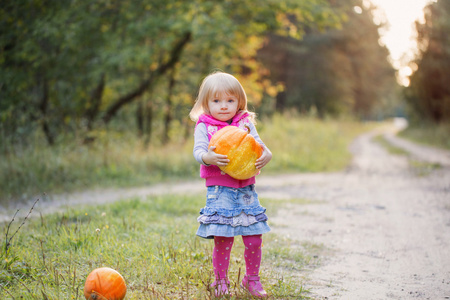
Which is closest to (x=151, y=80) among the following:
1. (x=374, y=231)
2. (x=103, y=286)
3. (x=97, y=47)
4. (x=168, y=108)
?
(x=97, y=47)

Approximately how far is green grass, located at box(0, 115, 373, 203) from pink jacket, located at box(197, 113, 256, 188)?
543 cm

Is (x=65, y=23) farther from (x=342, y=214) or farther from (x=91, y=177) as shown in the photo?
(x=342, y=214)

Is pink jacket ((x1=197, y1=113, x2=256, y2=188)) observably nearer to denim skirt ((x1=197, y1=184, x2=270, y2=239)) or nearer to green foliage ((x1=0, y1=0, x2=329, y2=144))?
denim skirt ((x1=197, y1=184, x2=270, y2=239))

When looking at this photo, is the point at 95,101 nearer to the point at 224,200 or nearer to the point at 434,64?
the point at 224,200

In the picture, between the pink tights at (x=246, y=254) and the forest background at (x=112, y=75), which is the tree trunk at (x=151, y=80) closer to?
the forest background at (x=112, y=75)

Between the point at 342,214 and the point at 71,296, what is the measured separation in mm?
4410

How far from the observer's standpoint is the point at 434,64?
69.5 feet

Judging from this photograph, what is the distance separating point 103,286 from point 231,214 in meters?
1.01

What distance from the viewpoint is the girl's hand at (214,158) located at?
2980 millimetres

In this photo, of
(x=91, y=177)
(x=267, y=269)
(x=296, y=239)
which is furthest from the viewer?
(x=91, y=177)

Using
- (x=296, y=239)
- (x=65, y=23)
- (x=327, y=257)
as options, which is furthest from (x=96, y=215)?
(x=65, y=23)

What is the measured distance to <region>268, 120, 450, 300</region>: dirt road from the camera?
3451 mm

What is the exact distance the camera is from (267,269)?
3768 millimetres

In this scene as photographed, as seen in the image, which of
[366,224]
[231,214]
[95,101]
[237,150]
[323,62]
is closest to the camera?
[237,150]
